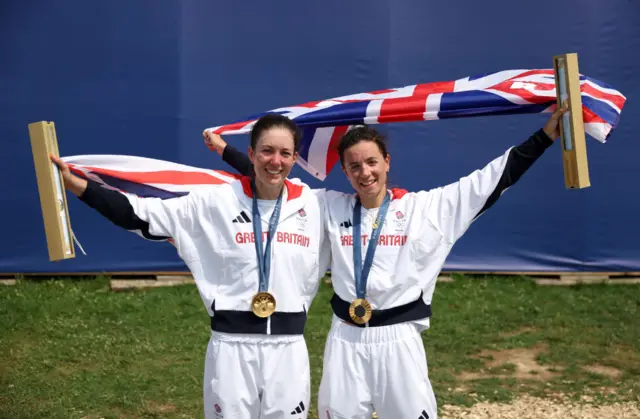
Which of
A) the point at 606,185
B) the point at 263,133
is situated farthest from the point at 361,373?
the point at 606,185

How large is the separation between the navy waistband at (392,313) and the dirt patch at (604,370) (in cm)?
335

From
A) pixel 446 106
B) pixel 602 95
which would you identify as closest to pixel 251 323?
pixel 446 106

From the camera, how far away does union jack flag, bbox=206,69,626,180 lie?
386 cm

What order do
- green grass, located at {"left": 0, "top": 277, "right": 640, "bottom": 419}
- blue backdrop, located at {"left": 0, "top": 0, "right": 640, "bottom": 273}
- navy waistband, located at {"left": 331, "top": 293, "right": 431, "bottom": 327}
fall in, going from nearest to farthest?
navy waistband, located at {"left": 331, "top": 293, "right": 431, "bottom": 327} → green grass, located at {"left": 0, "top": 277, "right": 640, "bottom": 419} → blue backdrop, located at {"left": 0, "top": 0, "right": 640, "bottom": 273}

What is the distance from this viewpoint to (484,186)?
3.64m

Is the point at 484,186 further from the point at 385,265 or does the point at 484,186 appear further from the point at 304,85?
the point at 304,85

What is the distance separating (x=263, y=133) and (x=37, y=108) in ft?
20.0

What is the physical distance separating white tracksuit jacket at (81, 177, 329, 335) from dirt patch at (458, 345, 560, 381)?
3.16 metres

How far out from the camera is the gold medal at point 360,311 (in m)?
3.55

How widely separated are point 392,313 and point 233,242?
82cm

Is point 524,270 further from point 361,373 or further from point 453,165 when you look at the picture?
point 361,373

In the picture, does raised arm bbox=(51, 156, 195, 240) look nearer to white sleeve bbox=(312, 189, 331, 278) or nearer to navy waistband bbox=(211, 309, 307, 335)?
navy waistband bbox=(211, 309, 307, 335)

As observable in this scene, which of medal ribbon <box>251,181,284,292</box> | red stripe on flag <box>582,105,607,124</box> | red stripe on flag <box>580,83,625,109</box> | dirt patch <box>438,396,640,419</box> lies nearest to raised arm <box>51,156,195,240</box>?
medal ribbon <box>251,181,284,292</box>

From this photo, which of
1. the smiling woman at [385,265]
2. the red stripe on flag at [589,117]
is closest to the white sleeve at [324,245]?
the smiling woman at [385,265]
